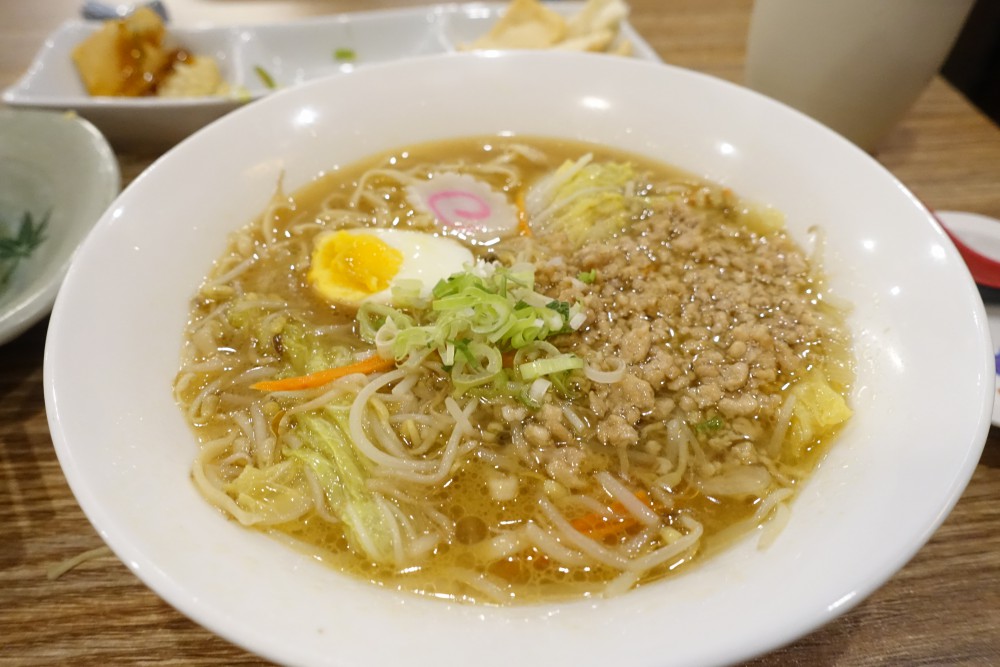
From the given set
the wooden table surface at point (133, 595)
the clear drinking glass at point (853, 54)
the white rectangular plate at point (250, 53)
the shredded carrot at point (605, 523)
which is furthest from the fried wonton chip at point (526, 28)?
the shredded carrot at point (605, 523)

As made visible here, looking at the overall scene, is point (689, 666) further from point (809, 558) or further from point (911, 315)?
point (911, 315)

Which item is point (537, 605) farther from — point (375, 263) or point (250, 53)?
point (250, 53)

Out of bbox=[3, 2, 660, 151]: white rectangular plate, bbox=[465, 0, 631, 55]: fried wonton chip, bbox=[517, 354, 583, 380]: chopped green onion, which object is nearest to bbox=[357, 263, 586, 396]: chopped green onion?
bbox=[517, 354, 583, 380]: chopped green onion

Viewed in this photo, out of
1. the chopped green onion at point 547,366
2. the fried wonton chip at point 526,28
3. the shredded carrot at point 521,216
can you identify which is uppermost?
the fried wonton chip at point 526,28

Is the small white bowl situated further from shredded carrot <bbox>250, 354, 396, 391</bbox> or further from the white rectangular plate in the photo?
shredded carrot <bbox>250, 354, 396, 391</bbox>

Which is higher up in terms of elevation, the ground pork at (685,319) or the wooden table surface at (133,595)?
the ground pork at (685,319)

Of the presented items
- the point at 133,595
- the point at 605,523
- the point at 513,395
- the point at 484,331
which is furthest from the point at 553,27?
the point at 133,595

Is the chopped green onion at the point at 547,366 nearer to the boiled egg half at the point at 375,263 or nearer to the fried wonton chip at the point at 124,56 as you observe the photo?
the boiled egg half at the point at 375,263
